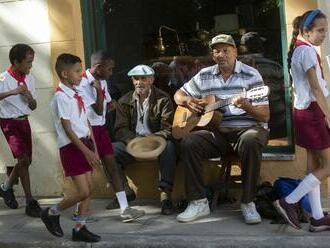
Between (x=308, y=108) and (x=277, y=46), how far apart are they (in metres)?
1.35

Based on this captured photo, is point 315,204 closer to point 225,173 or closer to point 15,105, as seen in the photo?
point 225,173

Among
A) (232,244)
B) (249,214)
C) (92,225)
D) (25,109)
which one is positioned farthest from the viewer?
(25,109)

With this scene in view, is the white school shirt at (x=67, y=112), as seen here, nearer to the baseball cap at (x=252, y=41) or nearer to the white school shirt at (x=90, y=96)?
the white school shirt at (x=90, y=96)

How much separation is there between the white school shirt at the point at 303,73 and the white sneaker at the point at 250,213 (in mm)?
953

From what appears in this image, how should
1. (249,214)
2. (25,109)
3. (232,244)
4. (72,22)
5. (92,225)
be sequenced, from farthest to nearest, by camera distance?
(72,22), (25,109), (92,225), (249,214), (232,244)

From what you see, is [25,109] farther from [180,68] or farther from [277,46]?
[277,46]

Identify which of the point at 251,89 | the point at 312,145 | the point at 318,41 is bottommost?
the point at 312,145

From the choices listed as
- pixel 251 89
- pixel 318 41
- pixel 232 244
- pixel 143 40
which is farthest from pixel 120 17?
pixel 232 244

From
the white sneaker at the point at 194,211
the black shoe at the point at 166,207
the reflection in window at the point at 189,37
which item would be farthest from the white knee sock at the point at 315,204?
the black shoe at the point at 166,207

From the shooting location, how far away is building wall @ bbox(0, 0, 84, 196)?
6.95 m

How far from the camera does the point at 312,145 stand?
5.29 metres

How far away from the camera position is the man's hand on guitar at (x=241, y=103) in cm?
547

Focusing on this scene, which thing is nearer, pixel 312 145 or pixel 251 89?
pixel 312 145

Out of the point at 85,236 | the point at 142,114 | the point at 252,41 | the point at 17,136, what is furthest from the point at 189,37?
the point at 85,236
